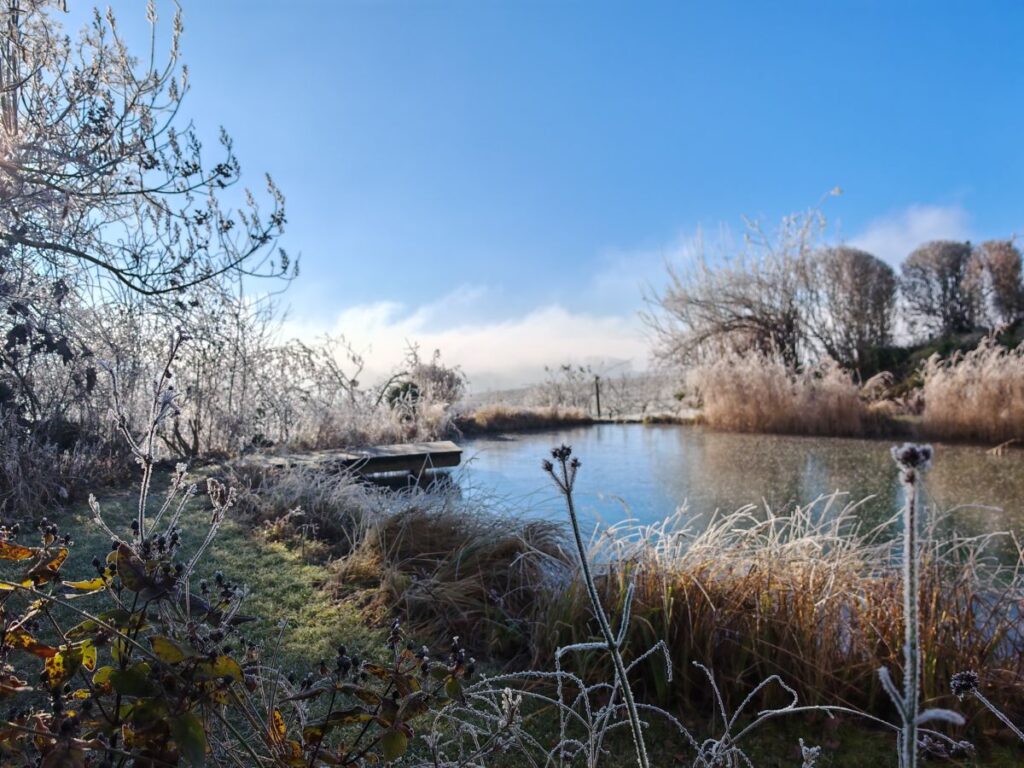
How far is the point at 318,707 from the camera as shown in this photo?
1761 millimetres

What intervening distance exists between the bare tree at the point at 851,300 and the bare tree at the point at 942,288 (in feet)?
1.60

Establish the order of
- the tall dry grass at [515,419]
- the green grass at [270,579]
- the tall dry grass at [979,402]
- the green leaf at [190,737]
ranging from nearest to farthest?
the green leaf at [190,737] → the green grass at [270,579] → the tall dry grass at [979,402] → the tall dry grass at [515,419]

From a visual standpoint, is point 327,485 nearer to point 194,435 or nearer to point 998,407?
point 194,435

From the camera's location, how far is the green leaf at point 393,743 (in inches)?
29.1

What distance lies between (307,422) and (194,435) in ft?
4.26

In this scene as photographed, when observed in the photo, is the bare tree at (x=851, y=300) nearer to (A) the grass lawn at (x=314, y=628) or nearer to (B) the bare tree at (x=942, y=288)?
(B) the bare tree at (x=942, y=288)

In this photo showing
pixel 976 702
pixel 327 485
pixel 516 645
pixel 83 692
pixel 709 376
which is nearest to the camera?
pixel 83 692

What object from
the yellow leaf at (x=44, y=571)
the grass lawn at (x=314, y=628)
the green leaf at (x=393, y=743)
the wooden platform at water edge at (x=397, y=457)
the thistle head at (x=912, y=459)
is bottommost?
the grass lawn at (x=314, y=628)

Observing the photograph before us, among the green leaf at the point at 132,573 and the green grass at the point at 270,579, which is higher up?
the green leaf at the point at 132,573

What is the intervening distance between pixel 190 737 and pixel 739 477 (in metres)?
5.73

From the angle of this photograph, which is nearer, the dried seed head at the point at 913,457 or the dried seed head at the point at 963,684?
the dried seed head at the point at 913,457

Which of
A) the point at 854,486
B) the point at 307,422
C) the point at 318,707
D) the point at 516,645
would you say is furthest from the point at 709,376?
the point at 318,707

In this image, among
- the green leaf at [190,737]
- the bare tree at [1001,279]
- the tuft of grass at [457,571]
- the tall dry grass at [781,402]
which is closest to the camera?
the green leaf at [190,737]

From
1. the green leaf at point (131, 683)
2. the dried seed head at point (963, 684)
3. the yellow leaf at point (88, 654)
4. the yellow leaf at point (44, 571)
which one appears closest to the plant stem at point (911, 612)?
the dried seed head at point (963, 684)
